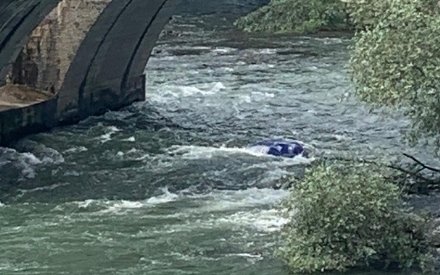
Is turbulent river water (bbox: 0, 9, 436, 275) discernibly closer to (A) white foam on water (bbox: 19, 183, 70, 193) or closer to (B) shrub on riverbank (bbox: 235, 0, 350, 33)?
(A) white foam on water (bbox: 19, 183, 70, 193)

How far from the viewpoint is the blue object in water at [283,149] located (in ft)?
79.6

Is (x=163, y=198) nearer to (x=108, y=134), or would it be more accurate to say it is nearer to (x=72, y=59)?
(x=108, y=134)

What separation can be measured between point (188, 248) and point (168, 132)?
10460 mm

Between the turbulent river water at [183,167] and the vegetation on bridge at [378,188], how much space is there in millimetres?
679

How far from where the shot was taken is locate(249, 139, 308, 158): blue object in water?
955 inches

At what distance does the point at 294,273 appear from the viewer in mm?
16078

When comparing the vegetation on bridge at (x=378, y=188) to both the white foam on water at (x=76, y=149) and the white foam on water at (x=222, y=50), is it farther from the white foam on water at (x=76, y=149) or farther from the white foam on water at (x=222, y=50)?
the white foam on water at (x=222, y=50)

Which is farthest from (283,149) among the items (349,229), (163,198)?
(349,229)

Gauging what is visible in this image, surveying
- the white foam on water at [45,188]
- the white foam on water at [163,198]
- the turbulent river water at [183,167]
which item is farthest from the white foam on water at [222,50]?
the white foam on water at [163,198]

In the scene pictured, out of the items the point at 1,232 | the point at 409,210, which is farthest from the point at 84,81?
the point at 409,210

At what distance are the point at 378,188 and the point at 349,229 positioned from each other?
0.78 m

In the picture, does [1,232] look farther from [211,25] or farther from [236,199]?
[211,25]

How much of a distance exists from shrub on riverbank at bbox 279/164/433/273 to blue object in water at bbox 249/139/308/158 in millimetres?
7581

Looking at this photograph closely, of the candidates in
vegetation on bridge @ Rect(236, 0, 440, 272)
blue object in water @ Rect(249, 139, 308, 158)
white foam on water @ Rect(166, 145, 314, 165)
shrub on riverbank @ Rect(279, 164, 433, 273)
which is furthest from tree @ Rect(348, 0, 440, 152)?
blue object in water @ Rect(249, 139, 308, 158)
